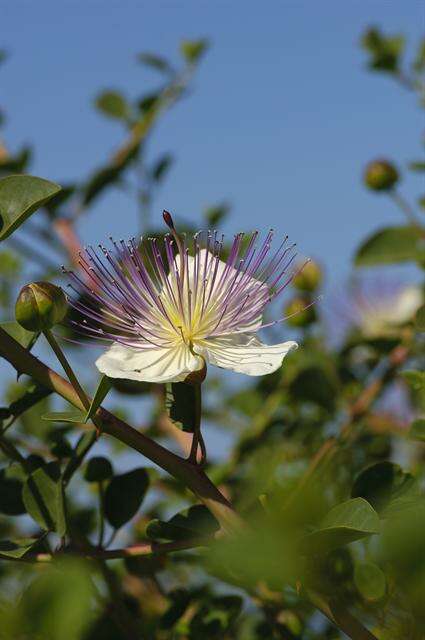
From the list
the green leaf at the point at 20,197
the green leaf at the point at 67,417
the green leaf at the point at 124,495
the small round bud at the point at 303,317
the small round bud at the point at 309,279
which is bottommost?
the small round bud at the point at 303,317

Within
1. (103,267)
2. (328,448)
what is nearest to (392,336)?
(328,448)

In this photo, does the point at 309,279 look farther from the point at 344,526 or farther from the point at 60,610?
the point at 60,610

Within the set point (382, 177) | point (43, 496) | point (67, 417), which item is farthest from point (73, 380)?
point (382, 177)

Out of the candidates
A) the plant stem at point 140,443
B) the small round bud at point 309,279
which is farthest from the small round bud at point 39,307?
the small round bud at point 309,279

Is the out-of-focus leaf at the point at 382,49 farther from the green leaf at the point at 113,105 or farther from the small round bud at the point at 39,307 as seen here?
the small round bud at the point at 39,307

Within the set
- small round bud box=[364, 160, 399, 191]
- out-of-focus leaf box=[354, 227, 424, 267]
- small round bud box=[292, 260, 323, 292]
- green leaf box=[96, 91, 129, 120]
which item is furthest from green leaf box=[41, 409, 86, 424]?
green leaf box=[96, 91, 129, 120]

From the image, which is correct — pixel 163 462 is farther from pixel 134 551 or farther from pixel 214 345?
pixel 214 345
